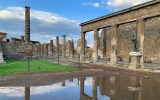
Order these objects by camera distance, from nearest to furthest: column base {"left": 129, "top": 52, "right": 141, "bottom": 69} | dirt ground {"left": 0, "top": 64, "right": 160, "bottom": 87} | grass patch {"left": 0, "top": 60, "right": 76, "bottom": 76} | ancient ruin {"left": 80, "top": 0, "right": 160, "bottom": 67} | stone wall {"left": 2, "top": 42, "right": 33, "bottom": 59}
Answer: dirt ground {"left": 0, "top": 64, "right": 160, "bottom": 87} → grass patch {"left": 0, "top": 60, "right": 76, "bottom": 76} → column base {"left": 129, "top": 52, "right": 141, "bottom": 69} → ancient ruin {"left": 80, "top": 0, "right": 160, "bottom": 67} → stone wall {"left": 2, "top": 42, "right": 33, "bottom": 59}

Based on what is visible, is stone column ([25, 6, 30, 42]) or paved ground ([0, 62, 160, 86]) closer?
paved ground ([0, 62, 160, 86])

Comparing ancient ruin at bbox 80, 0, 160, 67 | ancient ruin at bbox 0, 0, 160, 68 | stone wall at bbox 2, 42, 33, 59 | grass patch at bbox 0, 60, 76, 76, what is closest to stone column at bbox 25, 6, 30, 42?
ancient ruin at bbox 0, 0, 160, 68

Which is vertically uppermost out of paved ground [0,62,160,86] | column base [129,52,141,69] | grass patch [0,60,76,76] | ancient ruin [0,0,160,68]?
ancient ruin [0,0,160,68]

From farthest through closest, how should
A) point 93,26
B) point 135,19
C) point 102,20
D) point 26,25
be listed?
point 26,25, point 93,26, point 102,20, point 135,19

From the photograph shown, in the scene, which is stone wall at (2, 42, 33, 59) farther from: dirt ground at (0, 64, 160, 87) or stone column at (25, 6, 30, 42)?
dirt ground at (0, 64, 160, 87)

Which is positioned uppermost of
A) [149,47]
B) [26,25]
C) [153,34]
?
[26,25]

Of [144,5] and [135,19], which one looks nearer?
[144,5]

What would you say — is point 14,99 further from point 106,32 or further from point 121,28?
point 106,32

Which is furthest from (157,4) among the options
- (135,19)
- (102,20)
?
(102,20)

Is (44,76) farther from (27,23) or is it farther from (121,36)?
(121,36)

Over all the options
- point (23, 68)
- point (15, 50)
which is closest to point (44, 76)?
point (23, 68)

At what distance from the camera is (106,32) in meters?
34.4

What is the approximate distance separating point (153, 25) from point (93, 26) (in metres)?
8.57

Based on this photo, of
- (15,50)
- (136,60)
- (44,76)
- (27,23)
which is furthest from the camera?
(27,23)
